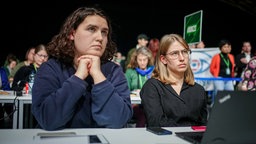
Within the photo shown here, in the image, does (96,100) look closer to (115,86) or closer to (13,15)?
(115,86)

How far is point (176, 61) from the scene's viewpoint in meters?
1.88

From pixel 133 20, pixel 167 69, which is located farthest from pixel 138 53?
pixel 133 20

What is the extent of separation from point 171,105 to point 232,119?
895 millimetres

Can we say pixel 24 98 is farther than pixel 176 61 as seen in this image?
Yes

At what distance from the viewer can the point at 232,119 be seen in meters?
0.86

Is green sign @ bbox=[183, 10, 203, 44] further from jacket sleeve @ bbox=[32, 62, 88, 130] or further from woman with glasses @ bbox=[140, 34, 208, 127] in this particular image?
jacket sleeve @ bbox=[32, 62, 88, 130]

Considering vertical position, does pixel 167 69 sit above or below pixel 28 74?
above

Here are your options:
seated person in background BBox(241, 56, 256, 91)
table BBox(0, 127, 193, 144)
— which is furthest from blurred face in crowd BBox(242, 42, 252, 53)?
table BBox(0, 127, 193, 144)

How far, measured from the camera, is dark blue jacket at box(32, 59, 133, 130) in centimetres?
122

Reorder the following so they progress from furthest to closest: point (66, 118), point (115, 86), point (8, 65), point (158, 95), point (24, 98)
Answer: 1. point (8, 65)
2. point (24, 98)
3. point (158, 95)
4. point (115, 86)
5. point (66, 118)

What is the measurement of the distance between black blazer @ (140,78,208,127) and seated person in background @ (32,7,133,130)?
34cm

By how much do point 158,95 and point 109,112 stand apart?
57 cm

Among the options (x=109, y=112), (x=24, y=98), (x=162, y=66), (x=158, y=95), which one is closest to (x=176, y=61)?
(x=162, y=66)

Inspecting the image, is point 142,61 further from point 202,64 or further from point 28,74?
point 202,64
